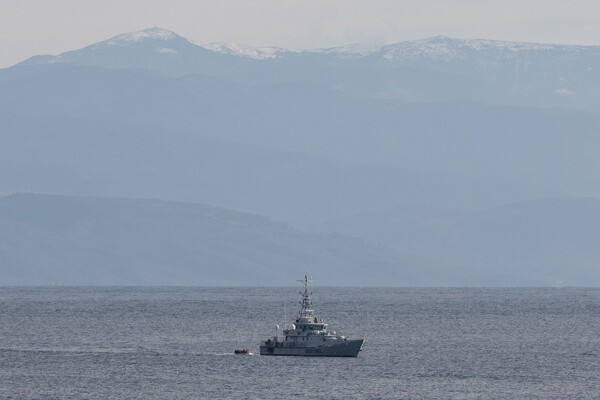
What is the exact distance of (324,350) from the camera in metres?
148

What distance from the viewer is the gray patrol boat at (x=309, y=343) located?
147125 millimetres

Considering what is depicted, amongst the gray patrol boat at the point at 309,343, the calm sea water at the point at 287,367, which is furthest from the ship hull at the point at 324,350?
the calm sea water at the point at 287,367

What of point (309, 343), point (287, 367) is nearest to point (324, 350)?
point (309, 343)

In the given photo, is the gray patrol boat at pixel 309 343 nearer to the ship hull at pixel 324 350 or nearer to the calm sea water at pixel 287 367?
the ship hull at pixel 324 350

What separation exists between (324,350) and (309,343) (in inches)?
67.2

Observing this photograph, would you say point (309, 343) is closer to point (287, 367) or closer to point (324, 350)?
point (324, 350)

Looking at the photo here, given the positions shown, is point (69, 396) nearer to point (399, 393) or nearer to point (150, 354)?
point (399, 393)

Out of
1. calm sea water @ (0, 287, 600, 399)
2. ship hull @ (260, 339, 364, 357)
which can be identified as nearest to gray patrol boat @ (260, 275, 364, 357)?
ship hull @ (260, 339, 364, 357)

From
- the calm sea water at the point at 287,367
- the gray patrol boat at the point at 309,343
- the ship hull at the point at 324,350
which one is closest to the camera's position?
the calm sea water at the point at 287,367

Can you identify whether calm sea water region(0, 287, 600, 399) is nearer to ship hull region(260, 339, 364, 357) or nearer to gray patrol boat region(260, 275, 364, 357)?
ship hull region(260, 339, 364, 357)

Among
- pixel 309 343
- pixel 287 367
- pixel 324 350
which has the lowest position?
pixel 287 367

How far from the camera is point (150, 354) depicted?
153 meters

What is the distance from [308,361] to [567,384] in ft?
82.2

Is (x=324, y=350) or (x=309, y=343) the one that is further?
(x=309, y=343)
